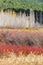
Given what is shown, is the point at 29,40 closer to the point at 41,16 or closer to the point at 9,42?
the point at 9,42

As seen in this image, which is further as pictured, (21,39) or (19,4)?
(19,4)

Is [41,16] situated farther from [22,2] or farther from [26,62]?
[26,62]

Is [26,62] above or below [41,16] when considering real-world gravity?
above

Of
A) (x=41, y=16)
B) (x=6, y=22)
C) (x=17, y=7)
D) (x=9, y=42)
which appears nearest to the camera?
(x=9, y=42)

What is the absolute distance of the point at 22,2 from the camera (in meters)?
47.0

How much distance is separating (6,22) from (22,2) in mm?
28147

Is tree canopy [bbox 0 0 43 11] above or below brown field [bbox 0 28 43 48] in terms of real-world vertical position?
below

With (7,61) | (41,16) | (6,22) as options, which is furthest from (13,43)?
(41,16)

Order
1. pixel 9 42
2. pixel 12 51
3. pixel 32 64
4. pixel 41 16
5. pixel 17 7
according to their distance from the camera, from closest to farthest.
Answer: pixel 32 64 → pixel 12 51 → pixel 9 42 → pixel 17 7 → pixel 41 16

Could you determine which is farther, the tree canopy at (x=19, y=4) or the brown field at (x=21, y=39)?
the tree canopy at (x=19, y=4)

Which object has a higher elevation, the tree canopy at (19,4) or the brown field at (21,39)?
the brown field at (21,39)

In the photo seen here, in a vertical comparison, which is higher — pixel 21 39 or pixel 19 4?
pixel 21 39

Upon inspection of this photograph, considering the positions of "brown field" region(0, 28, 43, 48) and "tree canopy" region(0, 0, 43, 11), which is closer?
"brown field" region(0, 28, 43, 48)

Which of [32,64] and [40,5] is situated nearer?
[32,64]
